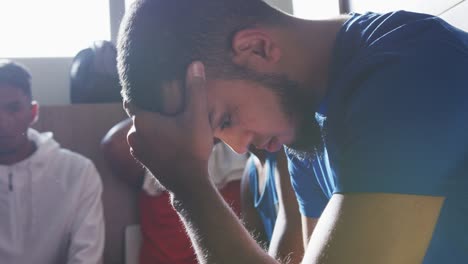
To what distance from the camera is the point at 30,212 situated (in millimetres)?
1880

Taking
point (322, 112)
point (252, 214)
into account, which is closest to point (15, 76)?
point (252, 214)

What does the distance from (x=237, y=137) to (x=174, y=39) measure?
0.15 meters

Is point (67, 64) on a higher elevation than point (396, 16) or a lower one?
lower

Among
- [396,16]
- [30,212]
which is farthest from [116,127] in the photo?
[396,16]

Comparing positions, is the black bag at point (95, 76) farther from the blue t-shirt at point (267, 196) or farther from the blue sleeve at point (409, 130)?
→ the blue sleeve at point (409, 130)

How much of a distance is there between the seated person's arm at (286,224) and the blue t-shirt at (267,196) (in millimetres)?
42

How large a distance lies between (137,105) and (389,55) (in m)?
0.32

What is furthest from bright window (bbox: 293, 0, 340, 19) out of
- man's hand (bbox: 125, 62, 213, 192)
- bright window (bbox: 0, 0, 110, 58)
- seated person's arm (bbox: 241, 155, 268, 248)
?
man's hand (bbox: 125, 62, 213, 192)

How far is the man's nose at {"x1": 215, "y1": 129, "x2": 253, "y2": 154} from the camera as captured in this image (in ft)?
2.18

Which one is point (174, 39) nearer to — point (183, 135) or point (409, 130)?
point (183, 135)

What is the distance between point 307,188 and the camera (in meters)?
0.85

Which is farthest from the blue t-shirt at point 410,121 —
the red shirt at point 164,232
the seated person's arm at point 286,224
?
the red shirt at point 164,232

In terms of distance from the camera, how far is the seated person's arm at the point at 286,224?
96 centimetres

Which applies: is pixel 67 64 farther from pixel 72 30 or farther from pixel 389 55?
pixel 389 55
